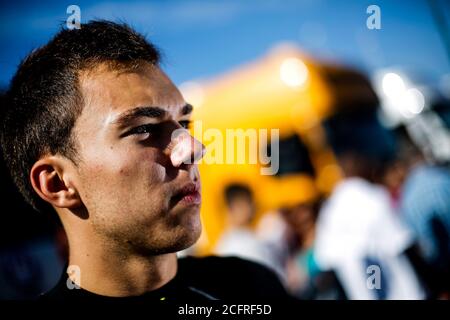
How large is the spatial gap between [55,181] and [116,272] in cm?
41

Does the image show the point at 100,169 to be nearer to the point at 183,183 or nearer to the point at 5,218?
the point at 183,183

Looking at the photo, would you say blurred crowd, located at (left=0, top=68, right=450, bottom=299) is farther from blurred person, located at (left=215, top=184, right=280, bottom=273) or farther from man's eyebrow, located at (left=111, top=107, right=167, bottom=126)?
man's eyebrow, located at (left=111, top=107, right=167, bottom=126)

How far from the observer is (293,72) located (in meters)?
6.43

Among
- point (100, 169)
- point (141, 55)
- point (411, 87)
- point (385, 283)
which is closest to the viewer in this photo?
point (100, 169)

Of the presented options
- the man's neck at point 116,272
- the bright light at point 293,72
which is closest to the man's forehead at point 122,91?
the man's neck at point 116,272

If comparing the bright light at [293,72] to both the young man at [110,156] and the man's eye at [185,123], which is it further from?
the young man at [110,156]

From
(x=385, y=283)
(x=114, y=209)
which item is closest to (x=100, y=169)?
(x=114, y=209)

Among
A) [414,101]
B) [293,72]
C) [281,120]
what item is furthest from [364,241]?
[414,101]

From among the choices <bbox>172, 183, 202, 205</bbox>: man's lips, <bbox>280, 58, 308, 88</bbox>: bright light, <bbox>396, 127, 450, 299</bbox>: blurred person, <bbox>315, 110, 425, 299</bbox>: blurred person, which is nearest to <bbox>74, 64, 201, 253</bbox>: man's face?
<bbox>172, 183, 202, 205</bbox>: man's lips

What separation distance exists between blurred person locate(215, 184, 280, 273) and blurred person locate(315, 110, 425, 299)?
57 cm

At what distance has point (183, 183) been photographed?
150 centimetres

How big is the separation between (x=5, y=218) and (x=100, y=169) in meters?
2.58
